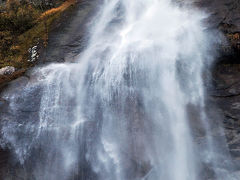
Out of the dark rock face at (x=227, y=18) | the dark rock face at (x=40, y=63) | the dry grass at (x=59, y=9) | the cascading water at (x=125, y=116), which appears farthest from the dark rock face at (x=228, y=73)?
the dry grass at (x=59, y=9)

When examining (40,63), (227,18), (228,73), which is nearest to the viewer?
(228,73)

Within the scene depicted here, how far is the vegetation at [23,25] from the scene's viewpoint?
1089 centimetres

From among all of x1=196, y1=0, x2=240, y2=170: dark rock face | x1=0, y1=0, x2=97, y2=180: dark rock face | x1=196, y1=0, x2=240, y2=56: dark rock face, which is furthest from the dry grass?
x1=196, y1=0, x2=240, y2=170: dark rock face

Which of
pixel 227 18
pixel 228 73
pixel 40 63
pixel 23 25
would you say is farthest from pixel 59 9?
pixel 228 73

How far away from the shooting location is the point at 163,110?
8.25m

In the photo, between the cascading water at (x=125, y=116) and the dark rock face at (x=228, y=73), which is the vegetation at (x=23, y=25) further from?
the dark rock face at (x=228, y=73)

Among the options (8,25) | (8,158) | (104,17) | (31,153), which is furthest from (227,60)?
(8,25)

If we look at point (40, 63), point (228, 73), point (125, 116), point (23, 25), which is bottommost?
point (125, 116)

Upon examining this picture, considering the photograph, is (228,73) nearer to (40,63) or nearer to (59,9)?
(40,63)

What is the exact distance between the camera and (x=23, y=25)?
12.7 m

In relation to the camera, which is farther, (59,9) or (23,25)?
(59,9)

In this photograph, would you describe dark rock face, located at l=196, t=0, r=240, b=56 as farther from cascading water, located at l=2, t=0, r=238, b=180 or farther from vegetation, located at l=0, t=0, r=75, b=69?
vegetation, located at l=0, t=0, r=75, b=69

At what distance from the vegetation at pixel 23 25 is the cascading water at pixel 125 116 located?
2451mm

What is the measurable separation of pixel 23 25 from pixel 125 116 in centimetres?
929
